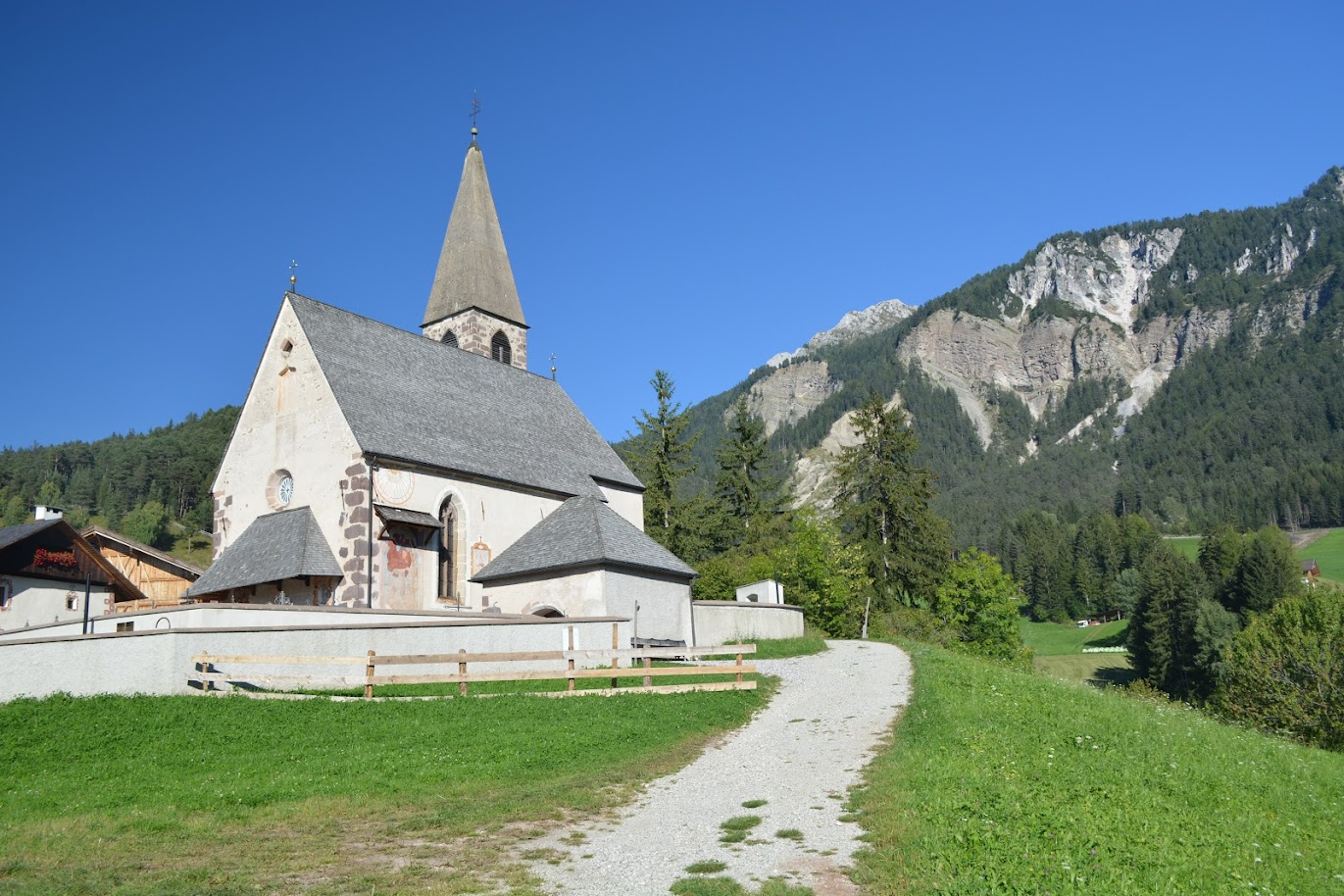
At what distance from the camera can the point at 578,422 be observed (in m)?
43.8

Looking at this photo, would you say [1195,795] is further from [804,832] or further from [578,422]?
[578,422]

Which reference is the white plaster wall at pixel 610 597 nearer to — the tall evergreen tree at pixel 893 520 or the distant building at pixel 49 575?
the distant building at pixel 49 575

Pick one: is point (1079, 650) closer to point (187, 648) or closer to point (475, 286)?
point (475, 286)

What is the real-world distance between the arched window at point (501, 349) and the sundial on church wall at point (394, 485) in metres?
19.4

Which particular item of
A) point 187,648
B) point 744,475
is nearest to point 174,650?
point 187,648

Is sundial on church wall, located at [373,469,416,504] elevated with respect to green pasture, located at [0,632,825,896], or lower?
elevated

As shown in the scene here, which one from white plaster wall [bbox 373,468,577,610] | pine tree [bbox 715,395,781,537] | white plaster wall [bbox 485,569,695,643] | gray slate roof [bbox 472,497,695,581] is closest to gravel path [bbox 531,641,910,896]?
white plaster wall [bbox 485,569,695,643]

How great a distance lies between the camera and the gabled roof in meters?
50.2

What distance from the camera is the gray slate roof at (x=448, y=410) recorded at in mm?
32062

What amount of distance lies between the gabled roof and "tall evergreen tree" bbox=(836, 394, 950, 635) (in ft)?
66.1

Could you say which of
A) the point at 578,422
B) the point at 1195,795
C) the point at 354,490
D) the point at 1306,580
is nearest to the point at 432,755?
the point at 1195,795

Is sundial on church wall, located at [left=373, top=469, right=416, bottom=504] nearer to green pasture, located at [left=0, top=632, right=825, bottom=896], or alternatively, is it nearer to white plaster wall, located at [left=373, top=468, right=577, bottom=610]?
white plaster wall, located at [left=373, top=468, right=577, bottom=610]

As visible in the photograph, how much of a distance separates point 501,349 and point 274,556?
22271 millimetres

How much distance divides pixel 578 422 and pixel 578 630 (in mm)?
19720
